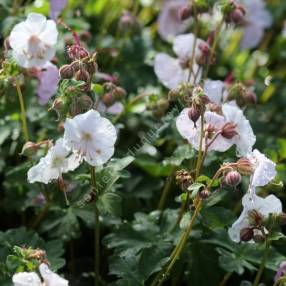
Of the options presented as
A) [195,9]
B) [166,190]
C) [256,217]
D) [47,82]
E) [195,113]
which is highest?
[195,9]

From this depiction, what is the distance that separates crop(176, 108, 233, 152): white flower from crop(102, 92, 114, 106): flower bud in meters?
0.26

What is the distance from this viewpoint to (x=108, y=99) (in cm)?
182

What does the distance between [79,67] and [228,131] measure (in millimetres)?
335

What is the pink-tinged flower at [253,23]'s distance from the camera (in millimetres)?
3004

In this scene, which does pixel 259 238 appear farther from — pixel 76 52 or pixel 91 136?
pixel 76 52

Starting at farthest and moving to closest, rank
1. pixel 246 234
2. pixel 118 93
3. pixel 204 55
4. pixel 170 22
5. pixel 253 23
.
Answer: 1. pixel 253 23
2. pixel 170 22
3. pixel 204 55
4. pixel 118 93
5. pixel 246 234

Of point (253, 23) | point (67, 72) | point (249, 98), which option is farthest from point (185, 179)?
point (253, 23)

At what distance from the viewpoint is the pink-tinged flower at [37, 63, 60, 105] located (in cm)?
192

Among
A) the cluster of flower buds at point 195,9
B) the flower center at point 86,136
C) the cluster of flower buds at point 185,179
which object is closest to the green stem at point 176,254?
the cluster of flower buds at point 185,179

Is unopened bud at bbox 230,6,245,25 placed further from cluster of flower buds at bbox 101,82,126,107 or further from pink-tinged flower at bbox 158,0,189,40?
pink-tinged flower at bbox 158,0,189,40

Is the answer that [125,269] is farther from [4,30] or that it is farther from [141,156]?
[4,30]

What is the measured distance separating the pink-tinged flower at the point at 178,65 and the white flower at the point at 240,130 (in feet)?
1.67

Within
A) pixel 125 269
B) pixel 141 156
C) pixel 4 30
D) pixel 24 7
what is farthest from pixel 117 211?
pixel 24 7

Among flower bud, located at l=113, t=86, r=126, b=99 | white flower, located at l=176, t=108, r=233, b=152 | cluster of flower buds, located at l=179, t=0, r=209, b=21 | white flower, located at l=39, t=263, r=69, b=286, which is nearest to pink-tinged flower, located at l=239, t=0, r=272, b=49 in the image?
cluster of flower buds, located at l=179, t=0, r=209, b=21
